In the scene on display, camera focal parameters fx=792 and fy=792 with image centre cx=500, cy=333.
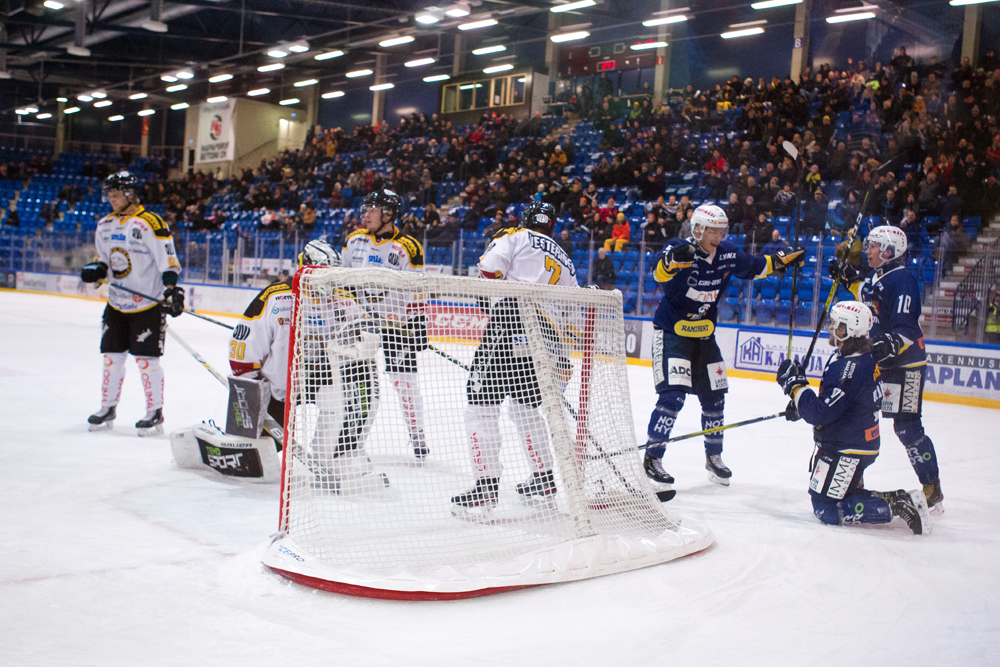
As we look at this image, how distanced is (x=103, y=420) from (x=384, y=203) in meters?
2.04

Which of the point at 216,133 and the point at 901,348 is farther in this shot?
the point at 216,133

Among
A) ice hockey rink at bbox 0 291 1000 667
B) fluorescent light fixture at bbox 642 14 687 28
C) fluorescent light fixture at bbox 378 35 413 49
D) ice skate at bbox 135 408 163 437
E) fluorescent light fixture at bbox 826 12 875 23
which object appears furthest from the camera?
fluorescent light fixture at bbox 378 35 413 49

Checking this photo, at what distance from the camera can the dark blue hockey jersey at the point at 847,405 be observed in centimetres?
324

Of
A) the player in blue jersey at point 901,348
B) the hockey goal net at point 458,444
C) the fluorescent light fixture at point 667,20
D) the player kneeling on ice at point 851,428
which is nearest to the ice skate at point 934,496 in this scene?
the player in blue jersey at point 901,348

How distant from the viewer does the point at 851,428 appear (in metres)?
3.28

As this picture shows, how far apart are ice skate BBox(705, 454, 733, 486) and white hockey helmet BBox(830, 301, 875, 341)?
1025mm

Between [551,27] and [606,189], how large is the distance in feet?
22.2

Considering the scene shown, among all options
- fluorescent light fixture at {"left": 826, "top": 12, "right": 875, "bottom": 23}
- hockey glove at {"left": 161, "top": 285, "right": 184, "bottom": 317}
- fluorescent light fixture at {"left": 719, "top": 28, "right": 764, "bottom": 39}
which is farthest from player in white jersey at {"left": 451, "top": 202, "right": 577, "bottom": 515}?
fluorescent light fixture at {"left": 719, "top": 28, "right": 764, "bottom": 39}

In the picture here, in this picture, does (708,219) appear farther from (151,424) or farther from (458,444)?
(151,424)

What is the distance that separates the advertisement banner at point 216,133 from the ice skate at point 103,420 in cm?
2086

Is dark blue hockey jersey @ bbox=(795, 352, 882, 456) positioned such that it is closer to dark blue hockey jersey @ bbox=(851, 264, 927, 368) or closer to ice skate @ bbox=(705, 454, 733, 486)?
dark blue hockey jersey @ bbox=(851, 264, 927, 368)

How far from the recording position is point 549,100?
59.7 feet

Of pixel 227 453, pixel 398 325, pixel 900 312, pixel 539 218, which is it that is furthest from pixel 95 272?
pixel 900 312

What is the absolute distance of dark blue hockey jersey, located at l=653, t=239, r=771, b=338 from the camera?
399 centimetres
